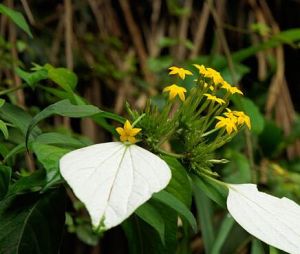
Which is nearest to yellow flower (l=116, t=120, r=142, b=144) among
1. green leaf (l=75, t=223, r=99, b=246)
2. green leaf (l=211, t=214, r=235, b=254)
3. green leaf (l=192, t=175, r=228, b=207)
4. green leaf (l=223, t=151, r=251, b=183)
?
green leaf (l=192, t=175, r=228, b=207)

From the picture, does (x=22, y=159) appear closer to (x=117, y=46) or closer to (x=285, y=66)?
(x=117, y=46)

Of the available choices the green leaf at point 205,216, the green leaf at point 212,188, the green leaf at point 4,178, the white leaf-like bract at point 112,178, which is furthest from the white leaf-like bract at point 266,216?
the green leaf at point 205,216

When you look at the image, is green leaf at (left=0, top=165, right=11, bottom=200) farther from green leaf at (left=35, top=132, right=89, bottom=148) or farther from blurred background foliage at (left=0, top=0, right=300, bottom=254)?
blurred background foliage at (left=0, top=0, right=300, bottom=254)

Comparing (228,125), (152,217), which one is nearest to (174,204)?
(152,217)

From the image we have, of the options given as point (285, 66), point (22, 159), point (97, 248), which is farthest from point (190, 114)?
point (285, 66)

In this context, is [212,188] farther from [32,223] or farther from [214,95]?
[32,223]

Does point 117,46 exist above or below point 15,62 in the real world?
below
